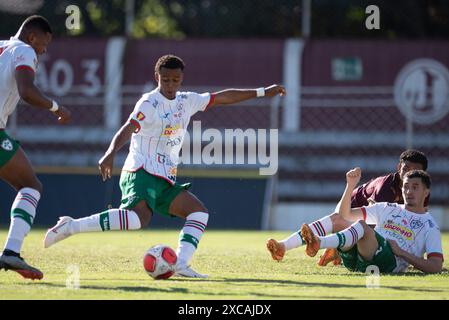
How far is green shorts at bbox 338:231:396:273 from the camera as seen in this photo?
8.69 meters

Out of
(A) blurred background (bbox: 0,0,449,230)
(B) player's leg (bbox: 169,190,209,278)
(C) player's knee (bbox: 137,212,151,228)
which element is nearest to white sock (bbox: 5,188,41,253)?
(C) player's knee (bbox: 137,212,151,228)

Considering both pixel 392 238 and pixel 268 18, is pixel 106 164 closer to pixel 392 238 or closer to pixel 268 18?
pixel 392 238

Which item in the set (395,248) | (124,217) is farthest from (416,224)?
(124,217)

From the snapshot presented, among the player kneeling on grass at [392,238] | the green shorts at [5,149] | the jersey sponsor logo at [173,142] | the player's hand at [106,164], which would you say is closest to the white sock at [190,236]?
the jersey sponsor logo at [173,142]

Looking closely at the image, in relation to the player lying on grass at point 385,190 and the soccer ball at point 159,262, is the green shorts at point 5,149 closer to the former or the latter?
the soccer ball at point 159,262

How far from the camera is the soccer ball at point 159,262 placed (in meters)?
7.98

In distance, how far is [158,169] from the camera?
870 cm

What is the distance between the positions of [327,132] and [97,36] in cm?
471

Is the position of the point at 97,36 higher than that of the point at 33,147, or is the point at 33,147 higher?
the point at 97,36

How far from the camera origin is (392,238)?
29.2 feet

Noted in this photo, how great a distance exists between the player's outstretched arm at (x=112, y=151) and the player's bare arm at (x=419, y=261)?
2330mm
